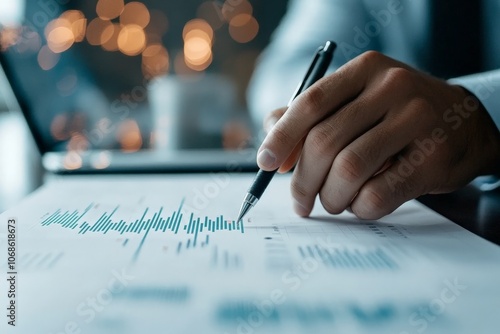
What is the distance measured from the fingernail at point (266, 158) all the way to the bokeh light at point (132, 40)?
1.82 m

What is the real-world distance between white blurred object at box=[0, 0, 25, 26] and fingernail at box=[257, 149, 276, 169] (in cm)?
57

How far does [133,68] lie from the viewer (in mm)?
2201

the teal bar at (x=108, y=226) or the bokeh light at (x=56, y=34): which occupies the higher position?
the bokeh light at (x=56, y=34)

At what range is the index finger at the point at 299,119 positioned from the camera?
1.24 ft

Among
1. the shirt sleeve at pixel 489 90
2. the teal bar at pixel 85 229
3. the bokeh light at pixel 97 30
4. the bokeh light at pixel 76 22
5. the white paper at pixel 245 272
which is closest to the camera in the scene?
the white paper at pixel 245 272

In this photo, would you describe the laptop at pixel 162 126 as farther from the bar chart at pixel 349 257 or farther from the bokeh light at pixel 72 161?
the bar chart at pixel 349 257

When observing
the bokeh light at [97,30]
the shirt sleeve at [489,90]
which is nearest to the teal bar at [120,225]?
the shirt sleeve at [489,90]

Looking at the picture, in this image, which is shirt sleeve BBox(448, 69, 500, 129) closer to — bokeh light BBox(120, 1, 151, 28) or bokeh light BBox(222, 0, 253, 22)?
bokeh light BBox(222, 0, 253, 22)

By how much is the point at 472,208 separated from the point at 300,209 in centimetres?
15

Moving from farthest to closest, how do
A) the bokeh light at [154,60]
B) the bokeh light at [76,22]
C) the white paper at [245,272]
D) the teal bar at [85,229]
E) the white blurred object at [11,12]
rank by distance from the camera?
the bokeh light at [154,60]
the bokeh light at [76,22]
the white blurred object at [11,12]
the teal bar at [85,229]
the white paper at [245,272]

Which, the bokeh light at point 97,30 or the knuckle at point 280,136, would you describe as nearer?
the knuckle at point 280,136

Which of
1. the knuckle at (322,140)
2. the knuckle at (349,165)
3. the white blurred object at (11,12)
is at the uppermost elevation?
the white blurred object at (11,12)

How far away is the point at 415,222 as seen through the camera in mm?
389

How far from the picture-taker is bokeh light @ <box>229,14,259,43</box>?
188cm
